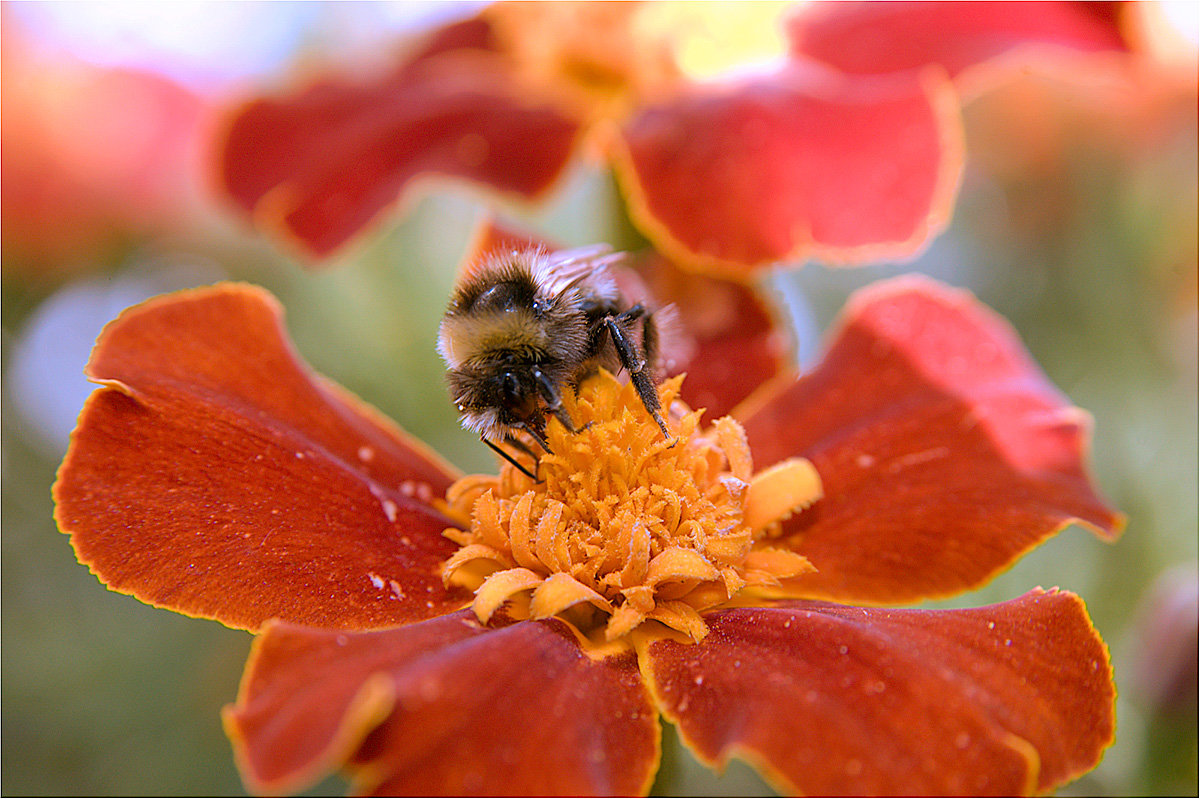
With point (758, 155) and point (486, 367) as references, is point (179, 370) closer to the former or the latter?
point (486, 367)

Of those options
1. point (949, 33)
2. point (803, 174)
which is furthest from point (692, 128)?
point (949, 33)

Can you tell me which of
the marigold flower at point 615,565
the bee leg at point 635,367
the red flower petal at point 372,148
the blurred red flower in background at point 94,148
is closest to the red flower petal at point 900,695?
the marigold flower at point 615,565

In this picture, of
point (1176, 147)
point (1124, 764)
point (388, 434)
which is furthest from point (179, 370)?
point (1176, 147)

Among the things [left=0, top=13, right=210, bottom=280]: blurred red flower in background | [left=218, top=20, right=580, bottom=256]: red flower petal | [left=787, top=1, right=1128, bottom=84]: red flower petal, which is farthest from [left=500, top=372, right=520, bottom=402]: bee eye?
[left=0, top=13, right=210, bottom=280]: blurred red flower in background

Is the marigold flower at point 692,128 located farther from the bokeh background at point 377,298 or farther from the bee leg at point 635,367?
the bee leg at point 635,367

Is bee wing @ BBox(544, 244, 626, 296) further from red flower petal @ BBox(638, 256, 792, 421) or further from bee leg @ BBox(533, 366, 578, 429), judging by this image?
red flower petal @ BBox(638, 256, 792, 421)
